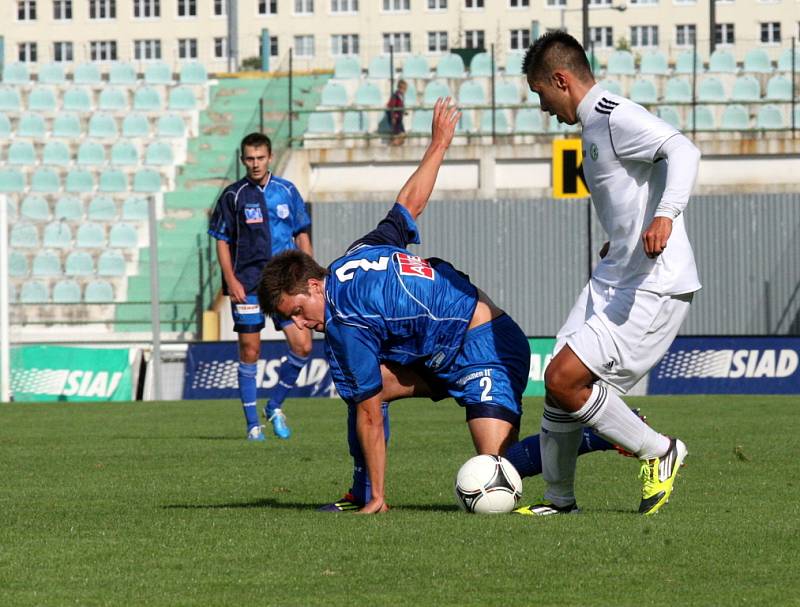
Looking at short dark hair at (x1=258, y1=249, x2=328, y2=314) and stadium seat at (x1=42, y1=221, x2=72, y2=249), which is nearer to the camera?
short dark hair at (x1=258, y1=249, x2=328, y2=314)

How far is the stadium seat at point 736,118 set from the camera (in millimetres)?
29469

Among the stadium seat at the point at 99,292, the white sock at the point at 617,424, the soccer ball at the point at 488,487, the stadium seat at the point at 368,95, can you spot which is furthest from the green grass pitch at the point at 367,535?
the stadium seat at the point at 368,95

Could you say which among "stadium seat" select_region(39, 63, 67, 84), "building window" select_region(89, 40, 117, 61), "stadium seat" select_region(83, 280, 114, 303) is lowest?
"stadium seat" select_region(83, 280, 114, 303)

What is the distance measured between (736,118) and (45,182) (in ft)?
44.6

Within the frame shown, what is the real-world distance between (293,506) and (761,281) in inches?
833

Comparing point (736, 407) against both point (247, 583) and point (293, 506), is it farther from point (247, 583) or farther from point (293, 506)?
point (247, 583)

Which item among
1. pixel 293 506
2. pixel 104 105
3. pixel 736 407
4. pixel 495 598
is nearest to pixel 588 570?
pixel 495 598

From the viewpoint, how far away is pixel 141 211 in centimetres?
2898

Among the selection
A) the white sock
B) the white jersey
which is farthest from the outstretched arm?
the white sock

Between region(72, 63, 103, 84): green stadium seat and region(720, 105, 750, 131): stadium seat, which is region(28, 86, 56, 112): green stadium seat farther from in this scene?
region(720, 105, 750, 131): stadium seat

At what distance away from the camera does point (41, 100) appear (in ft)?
109

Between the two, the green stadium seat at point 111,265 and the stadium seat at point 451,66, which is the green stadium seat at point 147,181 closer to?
the green stadium seat at point 111,265

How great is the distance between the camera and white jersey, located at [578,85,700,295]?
6508 millimetres

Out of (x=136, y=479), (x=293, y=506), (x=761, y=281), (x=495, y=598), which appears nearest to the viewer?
(x=495, y=598)
